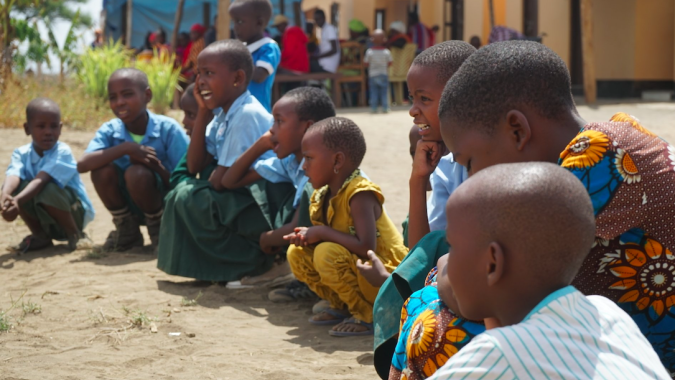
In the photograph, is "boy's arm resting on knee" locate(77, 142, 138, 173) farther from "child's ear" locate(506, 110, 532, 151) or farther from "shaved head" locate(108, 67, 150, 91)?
"child's ear" locate(506, 110, 532, 151)

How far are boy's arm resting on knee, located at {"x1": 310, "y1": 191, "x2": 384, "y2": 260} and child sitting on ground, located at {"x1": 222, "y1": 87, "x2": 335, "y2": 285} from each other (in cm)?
46

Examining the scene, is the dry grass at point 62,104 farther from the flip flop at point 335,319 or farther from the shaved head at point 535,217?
A: the shaved head at point 535,217

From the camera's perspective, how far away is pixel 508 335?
1363mm

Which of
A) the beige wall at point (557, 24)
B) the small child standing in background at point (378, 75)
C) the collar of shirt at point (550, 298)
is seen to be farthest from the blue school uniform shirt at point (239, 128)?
the beige wall at point (557, 24)

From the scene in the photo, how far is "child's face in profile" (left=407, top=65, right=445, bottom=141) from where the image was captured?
8.96ft

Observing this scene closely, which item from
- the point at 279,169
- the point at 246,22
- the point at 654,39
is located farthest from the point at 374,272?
→ the point at 654,39

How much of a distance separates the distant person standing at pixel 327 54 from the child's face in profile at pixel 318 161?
10306 millimetres

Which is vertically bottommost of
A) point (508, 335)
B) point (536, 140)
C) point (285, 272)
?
point (285, 272)

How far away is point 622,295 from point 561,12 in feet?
51.2

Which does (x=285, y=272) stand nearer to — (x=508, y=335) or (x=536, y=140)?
(x=536, y=140)

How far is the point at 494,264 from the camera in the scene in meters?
1.46

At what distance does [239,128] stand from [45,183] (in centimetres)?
162

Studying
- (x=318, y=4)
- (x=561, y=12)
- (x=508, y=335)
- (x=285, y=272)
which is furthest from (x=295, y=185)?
(x=318, y=4)

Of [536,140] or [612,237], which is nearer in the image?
[612,237]
